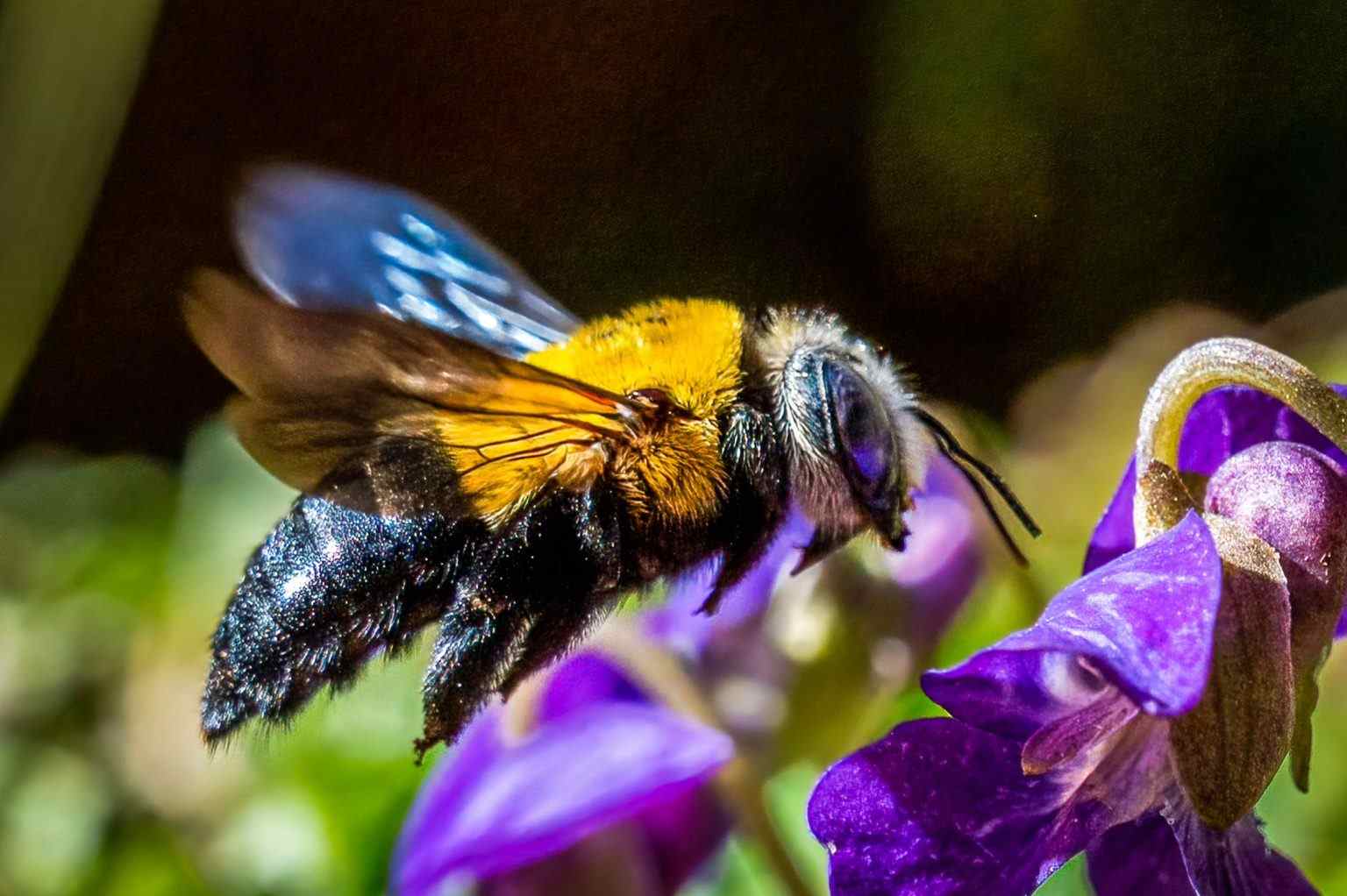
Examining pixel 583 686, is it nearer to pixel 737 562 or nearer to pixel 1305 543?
pixel 737 562

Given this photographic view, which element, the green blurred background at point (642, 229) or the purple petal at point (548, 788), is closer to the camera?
the purple petal at point (548, 788)

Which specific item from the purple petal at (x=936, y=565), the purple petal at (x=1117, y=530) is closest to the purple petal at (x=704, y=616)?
the purple petal at (x=936, y=565)

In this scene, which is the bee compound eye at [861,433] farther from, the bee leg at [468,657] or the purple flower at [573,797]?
the purple flower at [573,797]

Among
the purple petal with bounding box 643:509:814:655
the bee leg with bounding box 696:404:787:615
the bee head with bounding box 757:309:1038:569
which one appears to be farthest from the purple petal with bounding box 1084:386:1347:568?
the purple petal with bounding box 643:509:814:655

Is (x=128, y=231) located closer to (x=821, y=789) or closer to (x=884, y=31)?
(x=884, y=31)

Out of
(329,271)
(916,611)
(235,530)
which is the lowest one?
(235,530)

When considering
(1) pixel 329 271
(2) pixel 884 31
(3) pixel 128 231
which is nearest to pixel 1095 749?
(1) pixel 329 271

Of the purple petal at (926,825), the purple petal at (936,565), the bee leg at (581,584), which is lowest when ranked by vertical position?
the purple petal at (936,565)
